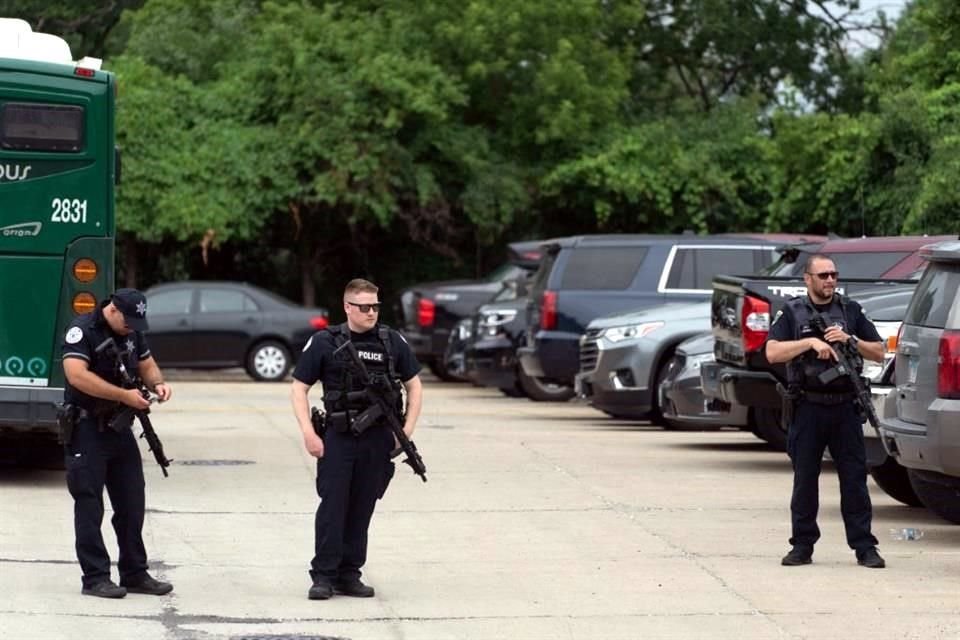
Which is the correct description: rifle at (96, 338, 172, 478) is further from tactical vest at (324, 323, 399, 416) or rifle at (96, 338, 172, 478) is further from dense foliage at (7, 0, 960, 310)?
dense foliage at (7, 0, 960, 310)

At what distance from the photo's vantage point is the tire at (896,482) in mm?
14016

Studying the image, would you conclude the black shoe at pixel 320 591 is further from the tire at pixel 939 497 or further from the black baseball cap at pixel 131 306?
the tire at pixel 939 497

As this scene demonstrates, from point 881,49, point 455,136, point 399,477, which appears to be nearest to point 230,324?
point 455,136

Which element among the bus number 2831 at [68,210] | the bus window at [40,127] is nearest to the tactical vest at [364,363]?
the bus number 2831 at [68,210]

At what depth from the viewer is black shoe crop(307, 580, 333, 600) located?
33.3ft

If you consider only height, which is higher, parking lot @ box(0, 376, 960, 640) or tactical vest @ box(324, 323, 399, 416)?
tactical vest @ box(324, 323, 399, 416)

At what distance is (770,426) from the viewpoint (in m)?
17.9

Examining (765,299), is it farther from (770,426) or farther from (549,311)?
(549,311)

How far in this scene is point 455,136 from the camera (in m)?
37.1

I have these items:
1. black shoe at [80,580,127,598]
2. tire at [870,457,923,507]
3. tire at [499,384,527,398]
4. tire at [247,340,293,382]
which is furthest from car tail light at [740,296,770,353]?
tire at [247,340,293,382]

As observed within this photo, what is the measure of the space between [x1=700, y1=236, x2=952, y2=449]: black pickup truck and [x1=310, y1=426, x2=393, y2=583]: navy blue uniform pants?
5.10 m

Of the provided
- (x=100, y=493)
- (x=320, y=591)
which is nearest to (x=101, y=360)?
(x=100, y=493)

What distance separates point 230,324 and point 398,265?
8218mm

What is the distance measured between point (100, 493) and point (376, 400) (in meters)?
1.49
